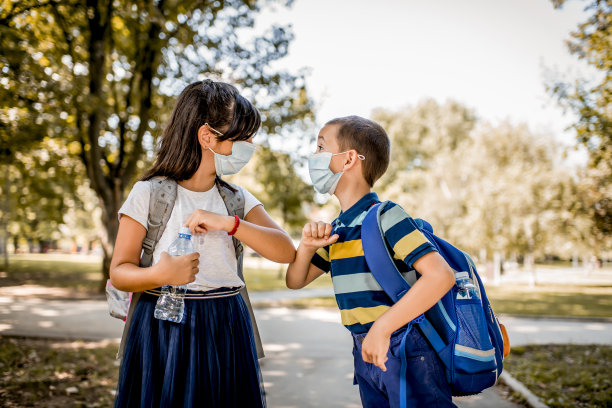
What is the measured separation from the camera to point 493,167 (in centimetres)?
2594

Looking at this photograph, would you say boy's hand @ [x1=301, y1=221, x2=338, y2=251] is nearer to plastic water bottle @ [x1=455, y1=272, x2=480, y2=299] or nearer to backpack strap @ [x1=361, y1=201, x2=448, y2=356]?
backpack strap @ [x1=361, y1=201, x2=448, y2=356]

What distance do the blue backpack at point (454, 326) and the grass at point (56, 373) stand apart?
3.90 meters

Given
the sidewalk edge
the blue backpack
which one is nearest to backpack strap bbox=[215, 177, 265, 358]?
the blue backpack

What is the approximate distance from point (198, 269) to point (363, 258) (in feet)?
2.29

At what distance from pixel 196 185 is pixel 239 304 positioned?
23.4 inches

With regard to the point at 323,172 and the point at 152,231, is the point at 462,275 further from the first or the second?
the point at 152,231

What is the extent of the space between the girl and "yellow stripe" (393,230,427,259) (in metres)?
0.58

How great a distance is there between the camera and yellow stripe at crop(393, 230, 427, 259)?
180cm

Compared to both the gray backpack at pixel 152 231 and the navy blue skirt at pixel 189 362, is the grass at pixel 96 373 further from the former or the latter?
the navy blue skirt at pixel 189 362

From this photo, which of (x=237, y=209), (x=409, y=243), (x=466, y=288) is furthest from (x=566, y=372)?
(x=237, y=209)

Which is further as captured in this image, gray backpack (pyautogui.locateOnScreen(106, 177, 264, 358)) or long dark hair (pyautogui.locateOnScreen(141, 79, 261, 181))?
long dark hair (pyautogui.locateOnScreen(141, 79, 261, 181))

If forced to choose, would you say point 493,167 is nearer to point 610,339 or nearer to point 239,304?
point 610,339

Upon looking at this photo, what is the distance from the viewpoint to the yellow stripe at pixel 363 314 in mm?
1917

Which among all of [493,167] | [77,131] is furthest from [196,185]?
[493,167]
